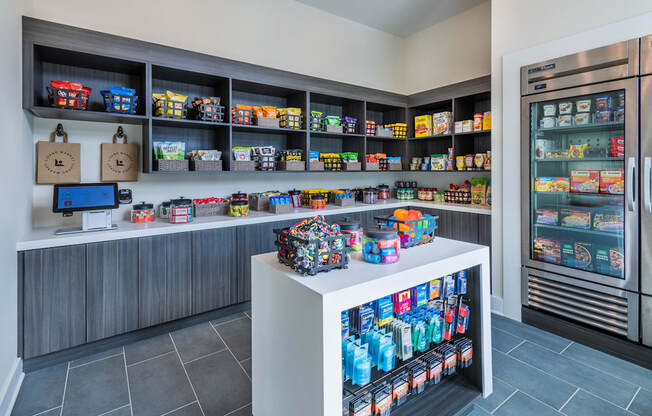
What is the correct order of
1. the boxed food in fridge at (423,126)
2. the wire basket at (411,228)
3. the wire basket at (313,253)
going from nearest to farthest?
the wire basket at (313,253), the wire basket at (411,228), the boxed food in fridge at (423,126)

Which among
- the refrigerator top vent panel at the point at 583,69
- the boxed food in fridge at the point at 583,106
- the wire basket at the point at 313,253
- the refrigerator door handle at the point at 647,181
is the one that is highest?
the refrigerator top vent panel at the point at 583,69

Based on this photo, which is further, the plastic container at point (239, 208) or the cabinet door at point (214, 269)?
the plastic container at point (239, 208)

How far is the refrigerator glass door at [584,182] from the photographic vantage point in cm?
233

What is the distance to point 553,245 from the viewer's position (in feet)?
9.15

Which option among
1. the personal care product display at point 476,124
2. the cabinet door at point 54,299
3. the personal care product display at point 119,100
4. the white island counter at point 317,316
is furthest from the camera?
the personal care product display at point 476,124

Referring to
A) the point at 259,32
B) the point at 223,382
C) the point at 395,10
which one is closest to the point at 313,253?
the point at 223,382

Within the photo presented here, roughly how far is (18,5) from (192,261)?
7.18 feet

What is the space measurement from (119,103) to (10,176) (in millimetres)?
941

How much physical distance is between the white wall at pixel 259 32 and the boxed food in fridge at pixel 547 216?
2.96m

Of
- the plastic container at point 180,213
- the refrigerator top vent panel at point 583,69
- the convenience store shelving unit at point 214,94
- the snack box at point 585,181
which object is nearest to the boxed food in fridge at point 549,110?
the refrigerator top vent panel at point 583,69

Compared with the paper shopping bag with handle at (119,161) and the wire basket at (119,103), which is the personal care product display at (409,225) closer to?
the wire basket at (119,103)

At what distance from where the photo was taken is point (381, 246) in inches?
59.1

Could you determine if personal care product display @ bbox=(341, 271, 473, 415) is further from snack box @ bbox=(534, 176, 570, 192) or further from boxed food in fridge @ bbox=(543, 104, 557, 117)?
boxed food in fridge @ bbox=(543, 104, 557, 117)

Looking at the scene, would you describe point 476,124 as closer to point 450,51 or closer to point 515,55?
point 515,55
